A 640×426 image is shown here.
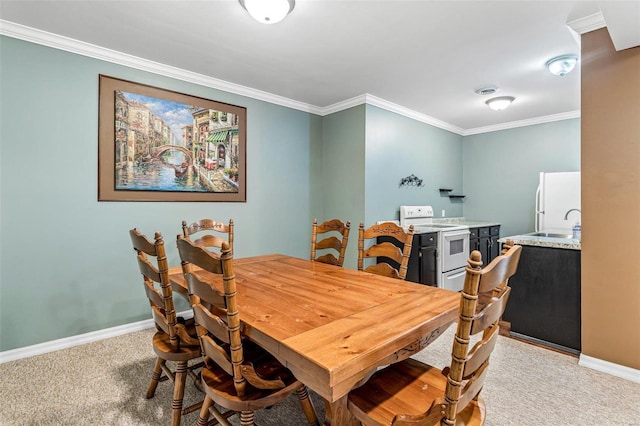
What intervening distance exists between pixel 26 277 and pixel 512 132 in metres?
6.10

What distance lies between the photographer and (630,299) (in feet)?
6.87

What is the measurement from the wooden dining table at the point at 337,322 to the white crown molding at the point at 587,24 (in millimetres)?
2175

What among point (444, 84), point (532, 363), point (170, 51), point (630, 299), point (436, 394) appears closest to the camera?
point (436, 394)

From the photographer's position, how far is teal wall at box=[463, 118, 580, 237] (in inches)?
179

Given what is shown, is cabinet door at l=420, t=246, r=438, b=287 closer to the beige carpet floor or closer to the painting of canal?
the beige carpet floor

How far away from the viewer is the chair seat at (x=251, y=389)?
1.19 meters

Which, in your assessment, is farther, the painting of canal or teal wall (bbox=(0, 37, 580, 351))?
the painting of canal

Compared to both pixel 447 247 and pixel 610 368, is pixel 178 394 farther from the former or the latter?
pixel 447 247

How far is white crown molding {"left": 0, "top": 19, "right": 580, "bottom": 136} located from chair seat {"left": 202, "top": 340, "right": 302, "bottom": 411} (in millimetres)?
2708

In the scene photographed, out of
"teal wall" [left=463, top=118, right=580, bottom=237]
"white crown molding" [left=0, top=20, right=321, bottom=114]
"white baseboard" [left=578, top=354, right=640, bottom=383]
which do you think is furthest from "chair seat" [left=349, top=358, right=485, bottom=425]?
"teal wall" [left=463, top=118, right=580, bottom=237]

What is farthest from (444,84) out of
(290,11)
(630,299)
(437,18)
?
(630,299)

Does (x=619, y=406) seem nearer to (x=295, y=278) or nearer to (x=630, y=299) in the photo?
(x=630, y=299)

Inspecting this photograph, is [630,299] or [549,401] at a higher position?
[630,299]

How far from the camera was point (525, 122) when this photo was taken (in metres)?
4.84
